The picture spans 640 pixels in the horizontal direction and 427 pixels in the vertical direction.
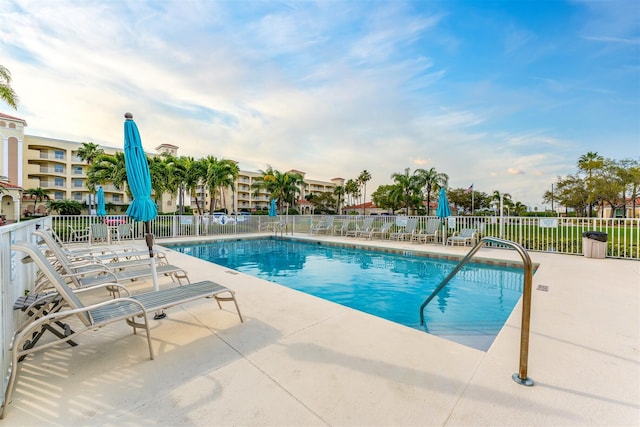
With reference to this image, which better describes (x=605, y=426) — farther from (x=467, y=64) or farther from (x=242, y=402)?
(x=467, y=64)

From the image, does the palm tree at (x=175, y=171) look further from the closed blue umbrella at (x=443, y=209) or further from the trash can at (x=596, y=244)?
the trash can at (x=596, y=244)

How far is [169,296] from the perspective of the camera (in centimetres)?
305

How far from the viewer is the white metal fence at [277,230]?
7.25 ft

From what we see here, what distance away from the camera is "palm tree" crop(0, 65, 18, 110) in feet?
35.9

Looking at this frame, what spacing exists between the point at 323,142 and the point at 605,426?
56.0 feet

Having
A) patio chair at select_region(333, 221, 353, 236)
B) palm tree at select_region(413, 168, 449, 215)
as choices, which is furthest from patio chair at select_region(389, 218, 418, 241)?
palm tree at select_region(413, 168, 449, 215)

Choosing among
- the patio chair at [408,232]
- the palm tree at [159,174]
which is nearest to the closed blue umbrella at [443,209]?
the patio chair at [408,232]

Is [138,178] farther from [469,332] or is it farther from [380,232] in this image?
[380,232]

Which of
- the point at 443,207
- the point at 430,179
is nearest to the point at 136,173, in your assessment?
the point at 443,207

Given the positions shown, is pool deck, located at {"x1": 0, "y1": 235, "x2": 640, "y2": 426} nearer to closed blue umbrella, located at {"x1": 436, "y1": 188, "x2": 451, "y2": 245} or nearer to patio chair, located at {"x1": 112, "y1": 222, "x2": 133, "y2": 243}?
closed blue umbrella, located at {"x1": 436, "y1": 188, "x2": 451, "y2": 245}

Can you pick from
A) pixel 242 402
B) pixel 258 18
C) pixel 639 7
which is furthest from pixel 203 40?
pixel 639 7

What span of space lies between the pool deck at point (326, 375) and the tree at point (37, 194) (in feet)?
169

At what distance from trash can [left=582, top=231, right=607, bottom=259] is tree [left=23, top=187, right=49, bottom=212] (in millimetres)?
57254

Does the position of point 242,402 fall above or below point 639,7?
below
